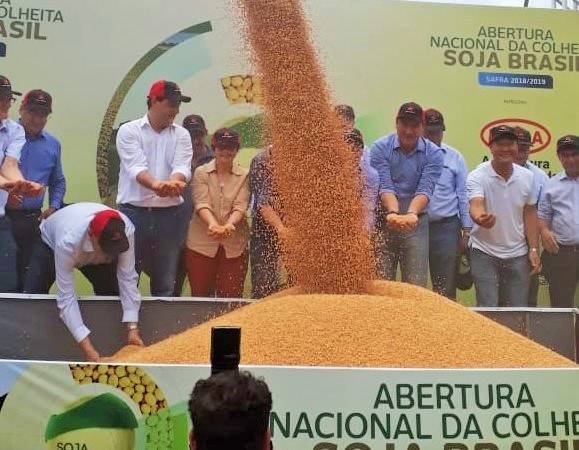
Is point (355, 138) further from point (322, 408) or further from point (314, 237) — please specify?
point (322, 408)

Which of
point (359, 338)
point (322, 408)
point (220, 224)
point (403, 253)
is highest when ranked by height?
point (220, 224)

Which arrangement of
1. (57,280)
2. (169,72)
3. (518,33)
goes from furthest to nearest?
(518,33) < (169,72) < (57,280)

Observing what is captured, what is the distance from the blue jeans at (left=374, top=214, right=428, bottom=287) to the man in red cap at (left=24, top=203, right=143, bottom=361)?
1297mm

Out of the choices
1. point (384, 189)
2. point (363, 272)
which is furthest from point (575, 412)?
point (384, 189)

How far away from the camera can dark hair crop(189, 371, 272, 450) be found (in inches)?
34.3

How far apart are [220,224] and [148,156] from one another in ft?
1.69

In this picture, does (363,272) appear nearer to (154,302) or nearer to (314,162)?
(314,162)

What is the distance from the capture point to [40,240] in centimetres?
361

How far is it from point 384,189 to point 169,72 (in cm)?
132

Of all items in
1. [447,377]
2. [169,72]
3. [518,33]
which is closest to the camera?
[447,377]

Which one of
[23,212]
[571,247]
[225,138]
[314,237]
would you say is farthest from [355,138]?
[23,212]

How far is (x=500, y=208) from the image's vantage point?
159 inches

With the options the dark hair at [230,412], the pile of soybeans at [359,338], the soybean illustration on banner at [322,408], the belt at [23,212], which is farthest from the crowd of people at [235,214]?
the dark hair at [230,412]

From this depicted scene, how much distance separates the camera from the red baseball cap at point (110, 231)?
11.7 ft
